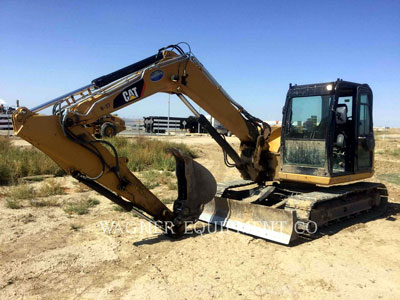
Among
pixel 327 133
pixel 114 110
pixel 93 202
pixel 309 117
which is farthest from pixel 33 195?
pixel 327 133

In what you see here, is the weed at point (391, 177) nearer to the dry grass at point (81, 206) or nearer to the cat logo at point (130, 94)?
the dry grass at point (81, 206)

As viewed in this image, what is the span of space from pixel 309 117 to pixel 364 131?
1.39 meters

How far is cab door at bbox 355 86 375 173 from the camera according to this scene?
692cm

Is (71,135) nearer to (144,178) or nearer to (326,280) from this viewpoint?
(326,280)

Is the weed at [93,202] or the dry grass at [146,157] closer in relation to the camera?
the weed at [93,202]

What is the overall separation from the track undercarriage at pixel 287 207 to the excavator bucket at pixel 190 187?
1.02 m

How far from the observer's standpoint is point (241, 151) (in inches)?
280

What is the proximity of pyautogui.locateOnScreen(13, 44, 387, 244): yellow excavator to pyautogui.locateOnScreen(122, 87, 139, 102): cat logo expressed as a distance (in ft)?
0.07

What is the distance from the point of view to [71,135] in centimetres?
456

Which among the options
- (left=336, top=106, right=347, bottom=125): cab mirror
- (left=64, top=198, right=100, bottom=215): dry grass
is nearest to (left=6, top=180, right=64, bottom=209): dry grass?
(left=64, top=198, right=100, bottom=215): dry grass

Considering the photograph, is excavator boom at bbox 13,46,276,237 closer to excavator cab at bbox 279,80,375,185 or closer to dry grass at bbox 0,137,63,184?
excavator cab at bbox 279,80,375,185

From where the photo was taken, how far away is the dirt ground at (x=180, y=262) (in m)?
3.97

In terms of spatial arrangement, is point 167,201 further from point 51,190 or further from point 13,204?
point 13,204

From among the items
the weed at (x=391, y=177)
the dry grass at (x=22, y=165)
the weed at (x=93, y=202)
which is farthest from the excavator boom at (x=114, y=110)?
the weed at (x=391, y=177)
